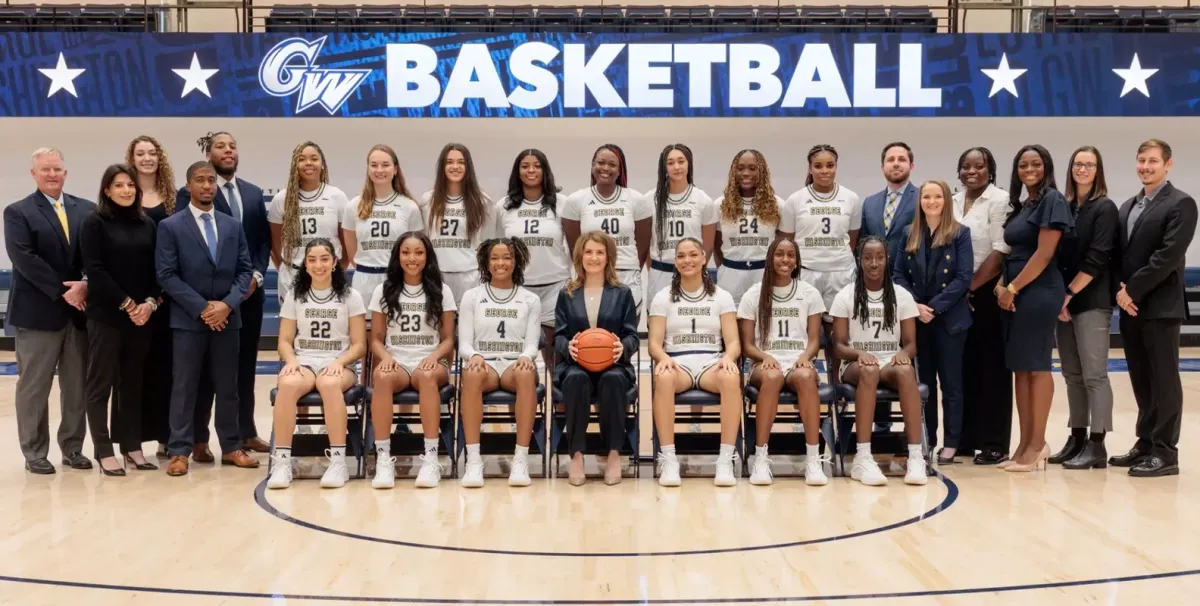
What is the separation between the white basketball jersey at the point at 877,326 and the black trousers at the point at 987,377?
20.1 inches

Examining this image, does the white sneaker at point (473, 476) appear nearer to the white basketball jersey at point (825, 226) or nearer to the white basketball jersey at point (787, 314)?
the white basketball jersey at point (787, 314)

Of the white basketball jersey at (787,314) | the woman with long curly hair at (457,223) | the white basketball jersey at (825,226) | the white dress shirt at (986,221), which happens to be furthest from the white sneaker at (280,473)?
the white dress shirt at (986,221)

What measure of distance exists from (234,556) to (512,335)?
68.6 inches

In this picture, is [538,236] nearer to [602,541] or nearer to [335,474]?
[335,474]

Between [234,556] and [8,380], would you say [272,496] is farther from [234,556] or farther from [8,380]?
[8,380]

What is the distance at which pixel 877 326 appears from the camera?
17.0ft

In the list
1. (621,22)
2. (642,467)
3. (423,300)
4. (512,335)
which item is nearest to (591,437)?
(642,467)

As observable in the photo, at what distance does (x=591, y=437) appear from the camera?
5332mm

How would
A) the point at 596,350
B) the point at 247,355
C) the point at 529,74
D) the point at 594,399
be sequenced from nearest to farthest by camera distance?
the point at 596,350 → the point at 594,399 → the point at 247,355 → the point at 529,74

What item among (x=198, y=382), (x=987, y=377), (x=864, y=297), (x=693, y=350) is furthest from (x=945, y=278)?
(x=198, y=382)

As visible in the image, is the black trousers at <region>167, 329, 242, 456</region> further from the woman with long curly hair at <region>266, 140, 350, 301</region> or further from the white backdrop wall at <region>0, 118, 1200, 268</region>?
the white backdrop wall at <region>0, 118, 1200, 268</region>

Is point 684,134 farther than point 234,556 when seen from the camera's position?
Yes

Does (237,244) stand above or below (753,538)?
above

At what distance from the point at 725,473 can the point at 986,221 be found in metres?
1.83
